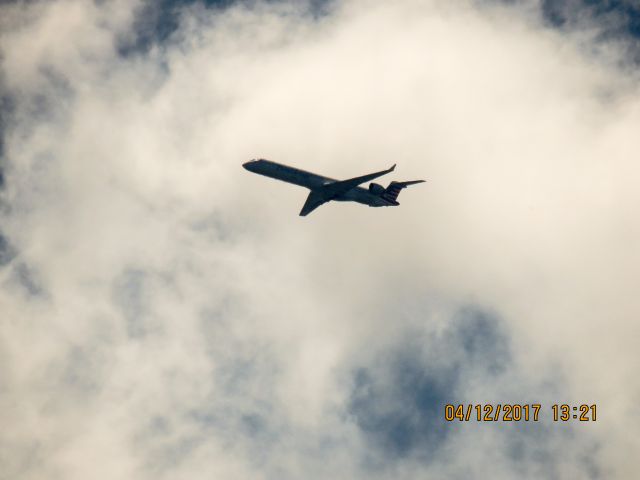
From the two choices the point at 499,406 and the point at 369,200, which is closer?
the point at 499,406

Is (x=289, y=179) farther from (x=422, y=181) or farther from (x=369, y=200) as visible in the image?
(x=422, y=181)

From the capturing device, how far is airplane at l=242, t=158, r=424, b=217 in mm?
78375

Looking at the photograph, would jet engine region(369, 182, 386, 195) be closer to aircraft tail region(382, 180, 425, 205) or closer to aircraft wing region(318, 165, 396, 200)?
aircraft tail region(382, 180, 425, 205)

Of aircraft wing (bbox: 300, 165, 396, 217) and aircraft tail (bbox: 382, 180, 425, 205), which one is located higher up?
aircraft tail (bbox: 382, 180, 425, 205)

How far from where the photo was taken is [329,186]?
8119cm

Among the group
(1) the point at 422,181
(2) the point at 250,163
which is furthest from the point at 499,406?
(2) the point at 250,163

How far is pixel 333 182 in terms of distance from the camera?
3223 inches

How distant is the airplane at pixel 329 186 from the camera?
78.4m

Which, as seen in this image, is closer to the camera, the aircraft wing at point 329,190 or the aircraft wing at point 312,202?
the aircraft wing at point 329,190

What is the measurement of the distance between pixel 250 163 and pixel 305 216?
1405cm

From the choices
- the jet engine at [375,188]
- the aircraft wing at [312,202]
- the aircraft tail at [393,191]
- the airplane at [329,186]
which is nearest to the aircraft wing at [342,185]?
the airplane at [329,186]

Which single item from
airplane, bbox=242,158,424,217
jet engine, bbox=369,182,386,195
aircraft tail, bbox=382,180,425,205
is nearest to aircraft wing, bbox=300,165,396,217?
airplane, bbox=242,158,424,217

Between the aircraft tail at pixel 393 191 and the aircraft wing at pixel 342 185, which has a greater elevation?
the aircraft tail at pixel 393 191

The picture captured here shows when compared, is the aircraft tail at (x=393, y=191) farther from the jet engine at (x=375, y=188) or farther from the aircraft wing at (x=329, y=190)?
the aircraft wing at (x=329, y=190)
